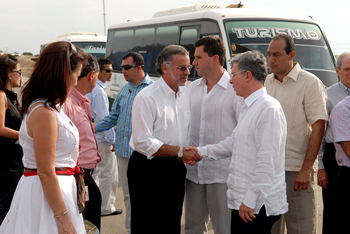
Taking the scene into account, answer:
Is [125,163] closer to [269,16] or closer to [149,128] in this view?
[149,128]

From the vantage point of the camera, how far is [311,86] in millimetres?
3518

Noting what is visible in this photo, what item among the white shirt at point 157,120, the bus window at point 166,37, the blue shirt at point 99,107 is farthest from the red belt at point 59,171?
the bus window at point 166,37

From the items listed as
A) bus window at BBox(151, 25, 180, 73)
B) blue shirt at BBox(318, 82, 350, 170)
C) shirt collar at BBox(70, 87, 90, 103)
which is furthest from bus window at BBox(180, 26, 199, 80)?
shirt collar at BBox(70, 87, 90, 103)

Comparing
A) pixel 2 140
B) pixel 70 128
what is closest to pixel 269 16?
pixel 2 140

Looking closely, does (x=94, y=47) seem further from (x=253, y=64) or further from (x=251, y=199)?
(x=251, y=199)

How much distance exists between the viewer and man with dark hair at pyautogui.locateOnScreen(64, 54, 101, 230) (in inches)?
123

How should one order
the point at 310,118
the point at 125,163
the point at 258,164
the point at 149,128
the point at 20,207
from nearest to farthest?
1. the point at 20,207
2. the point at 258,164
3. the point at 149,128
4. the point at 310,118
5. the point at 125,163

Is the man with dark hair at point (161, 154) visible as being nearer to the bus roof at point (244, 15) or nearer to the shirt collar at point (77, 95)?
the shirt collar at point (77, 95)

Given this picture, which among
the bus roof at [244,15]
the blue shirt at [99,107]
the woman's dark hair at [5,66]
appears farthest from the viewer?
the bus roof at [244,15]

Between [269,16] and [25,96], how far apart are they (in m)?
8.34

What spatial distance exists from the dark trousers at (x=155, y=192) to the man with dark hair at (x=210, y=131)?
0.90 feet

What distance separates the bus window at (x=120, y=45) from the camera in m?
14.3

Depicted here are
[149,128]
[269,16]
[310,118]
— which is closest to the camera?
[149,128]

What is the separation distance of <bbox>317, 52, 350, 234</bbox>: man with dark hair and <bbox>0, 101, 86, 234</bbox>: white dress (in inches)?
100
